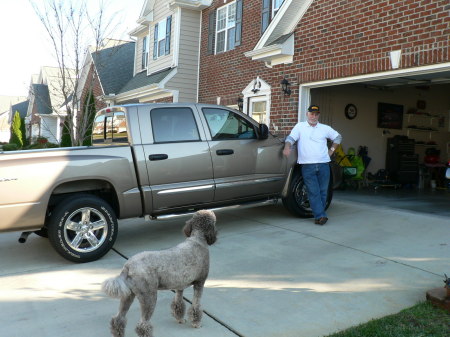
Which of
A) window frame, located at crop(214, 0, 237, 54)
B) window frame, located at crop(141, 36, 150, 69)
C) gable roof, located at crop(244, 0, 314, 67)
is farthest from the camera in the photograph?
window frame, located at crop(141, 36, 150, 69)

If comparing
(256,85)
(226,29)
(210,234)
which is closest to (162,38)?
(226,29)

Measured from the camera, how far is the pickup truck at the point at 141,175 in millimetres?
4898

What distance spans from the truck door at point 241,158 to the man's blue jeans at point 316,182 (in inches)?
16.4

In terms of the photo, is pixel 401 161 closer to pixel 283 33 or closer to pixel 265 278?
pixel 283 33

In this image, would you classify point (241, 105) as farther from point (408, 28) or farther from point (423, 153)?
point (423, 153)

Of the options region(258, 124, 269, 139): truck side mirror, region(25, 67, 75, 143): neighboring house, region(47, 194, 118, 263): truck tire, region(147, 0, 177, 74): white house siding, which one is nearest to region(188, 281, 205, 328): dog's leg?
region(47, 194, 118, 263): truck tire

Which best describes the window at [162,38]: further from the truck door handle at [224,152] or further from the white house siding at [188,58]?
the truck door handle at [224,152]

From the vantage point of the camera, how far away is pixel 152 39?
56.5 feet

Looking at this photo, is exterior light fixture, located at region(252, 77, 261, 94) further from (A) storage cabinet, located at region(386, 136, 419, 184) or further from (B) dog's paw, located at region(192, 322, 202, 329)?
(B) dog's paw, located at region(192, 322, 202, 329)

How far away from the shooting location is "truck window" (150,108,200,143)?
19.4 ft

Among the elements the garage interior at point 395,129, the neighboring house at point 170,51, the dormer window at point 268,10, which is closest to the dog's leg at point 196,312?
the garage interior at point 395,129

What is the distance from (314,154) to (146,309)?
170 inches

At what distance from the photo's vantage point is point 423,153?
14.1 m

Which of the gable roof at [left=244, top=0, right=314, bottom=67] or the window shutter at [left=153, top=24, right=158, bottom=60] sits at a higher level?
the window shutter at [left=153, top=24, right=158, bottom=60]
